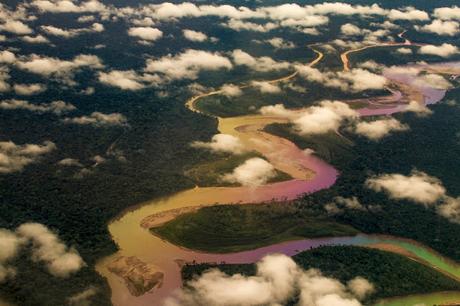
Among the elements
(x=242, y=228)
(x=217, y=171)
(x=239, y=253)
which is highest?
(x=217, y=171)

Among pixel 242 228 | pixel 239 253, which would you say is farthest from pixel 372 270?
pixel 242 228

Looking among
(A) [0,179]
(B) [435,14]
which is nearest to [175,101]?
(A) [0,179]

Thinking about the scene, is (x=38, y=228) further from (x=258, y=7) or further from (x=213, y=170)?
(x=258, y=7)

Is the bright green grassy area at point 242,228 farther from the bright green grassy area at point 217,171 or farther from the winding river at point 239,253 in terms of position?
the bright green grassy area at point 217,171

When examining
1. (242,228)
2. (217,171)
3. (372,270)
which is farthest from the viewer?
(217,171)

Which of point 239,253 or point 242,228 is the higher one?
point 242,228

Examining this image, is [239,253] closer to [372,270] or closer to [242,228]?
[242,228]

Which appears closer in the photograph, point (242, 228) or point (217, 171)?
point (242, 228)
